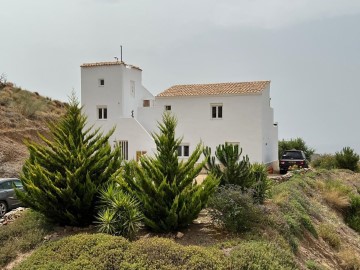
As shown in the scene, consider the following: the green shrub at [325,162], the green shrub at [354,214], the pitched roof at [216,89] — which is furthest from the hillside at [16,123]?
the green shrub at [325,162]

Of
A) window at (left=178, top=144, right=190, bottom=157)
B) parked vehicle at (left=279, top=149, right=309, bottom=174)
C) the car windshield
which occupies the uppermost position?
window at (left=178, top=144, right=190, bottom=157)

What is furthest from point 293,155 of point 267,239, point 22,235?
point 22,235

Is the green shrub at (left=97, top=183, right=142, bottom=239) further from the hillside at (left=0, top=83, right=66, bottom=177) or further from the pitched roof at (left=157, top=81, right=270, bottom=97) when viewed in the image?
the pitched roof at (left=157, top=81, right=270, bottom=97)

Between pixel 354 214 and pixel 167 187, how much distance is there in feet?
47.8

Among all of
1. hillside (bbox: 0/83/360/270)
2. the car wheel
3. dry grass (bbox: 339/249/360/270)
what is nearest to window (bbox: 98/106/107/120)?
hillside (bbox: 0/83/360/270)

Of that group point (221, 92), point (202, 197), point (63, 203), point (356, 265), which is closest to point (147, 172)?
point (202, 197)

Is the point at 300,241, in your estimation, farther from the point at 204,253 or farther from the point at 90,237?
the point at 90,237

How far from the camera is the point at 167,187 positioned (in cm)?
1080

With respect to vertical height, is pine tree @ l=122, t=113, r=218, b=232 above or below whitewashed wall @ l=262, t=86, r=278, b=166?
below

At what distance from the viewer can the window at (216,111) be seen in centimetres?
3005

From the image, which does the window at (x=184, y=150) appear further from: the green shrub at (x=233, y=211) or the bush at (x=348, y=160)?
the green shrub at (x=233, y=211)

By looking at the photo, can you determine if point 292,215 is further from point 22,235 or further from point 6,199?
point 6,199

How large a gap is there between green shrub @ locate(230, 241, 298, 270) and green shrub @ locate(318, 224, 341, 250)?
627cm

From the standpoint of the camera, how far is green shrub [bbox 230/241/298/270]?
346 inches
